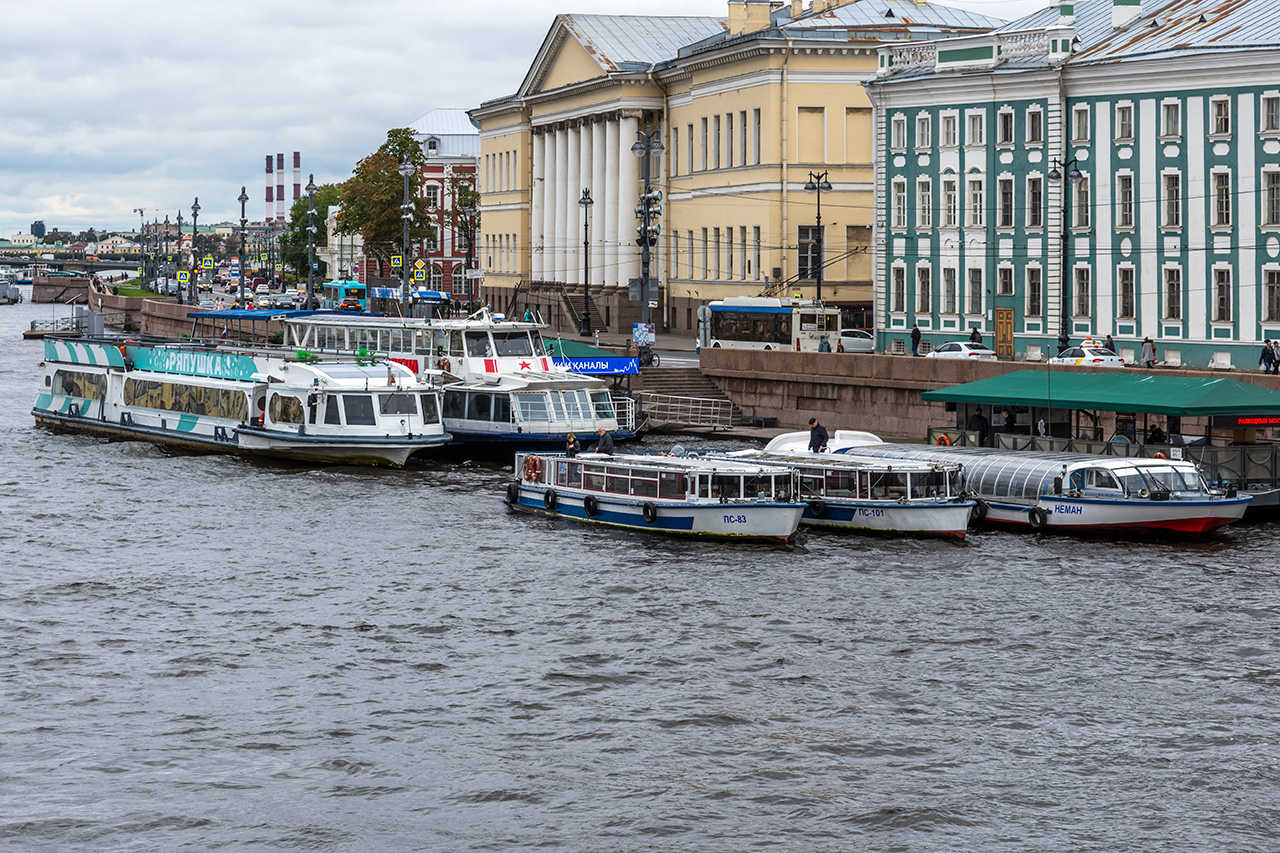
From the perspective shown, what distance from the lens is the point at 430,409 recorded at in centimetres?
5306

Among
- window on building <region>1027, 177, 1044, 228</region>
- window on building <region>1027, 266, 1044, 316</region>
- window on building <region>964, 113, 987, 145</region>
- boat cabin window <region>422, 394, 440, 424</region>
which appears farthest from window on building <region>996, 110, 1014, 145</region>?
boat cabin window <region>422, 394, 440, 424</region>

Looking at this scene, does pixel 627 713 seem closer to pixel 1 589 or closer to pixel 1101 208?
pixel 1 589

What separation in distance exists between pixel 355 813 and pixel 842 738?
6.62m

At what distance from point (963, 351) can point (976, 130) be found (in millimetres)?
10682

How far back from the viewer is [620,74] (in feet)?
333

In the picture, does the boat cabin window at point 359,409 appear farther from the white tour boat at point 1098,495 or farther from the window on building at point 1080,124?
the window on building at point 1080,124

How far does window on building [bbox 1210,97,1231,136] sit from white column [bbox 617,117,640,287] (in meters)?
44.5

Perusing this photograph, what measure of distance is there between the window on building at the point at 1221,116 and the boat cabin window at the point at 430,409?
2742 centimetres

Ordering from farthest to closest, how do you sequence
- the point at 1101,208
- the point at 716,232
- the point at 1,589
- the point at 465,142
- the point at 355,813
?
1. the point at 465,142
2. the point at 716,232
3. the point at 1101,208
4. the point at 1,589
5. the point at 355,813

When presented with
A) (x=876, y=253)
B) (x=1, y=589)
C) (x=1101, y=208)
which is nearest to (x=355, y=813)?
(x=1, y=589)

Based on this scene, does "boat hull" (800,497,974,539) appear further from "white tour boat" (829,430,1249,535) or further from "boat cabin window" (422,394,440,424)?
"boat cabin window" (422,394,440,424)

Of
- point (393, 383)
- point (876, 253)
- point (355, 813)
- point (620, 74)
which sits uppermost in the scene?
point (620, 74)

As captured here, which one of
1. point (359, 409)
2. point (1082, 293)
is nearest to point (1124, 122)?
point (1082, 293)

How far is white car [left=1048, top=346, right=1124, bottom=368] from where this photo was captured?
182ft
